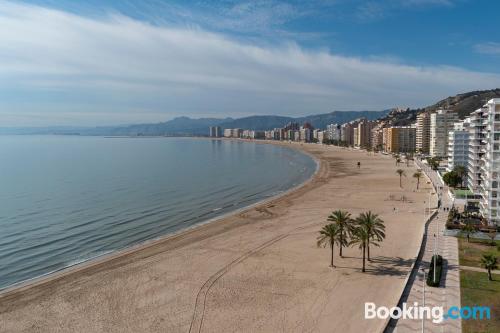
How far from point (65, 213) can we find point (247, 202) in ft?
79.0

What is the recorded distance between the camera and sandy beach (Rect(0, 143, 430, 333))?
868 inches

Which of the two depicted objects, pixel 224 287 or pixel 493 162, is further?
pixel 493 162

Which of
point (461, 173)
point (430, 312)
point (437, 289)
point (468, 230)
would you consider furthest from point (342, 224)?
point (461, 173)

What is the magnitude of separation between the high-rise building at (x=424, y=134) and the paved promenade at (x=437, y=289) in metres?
110

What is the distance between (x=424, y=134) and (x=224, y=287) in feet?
448

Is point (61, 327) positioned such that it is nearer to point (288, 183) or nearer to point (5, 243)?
point (5, 243)

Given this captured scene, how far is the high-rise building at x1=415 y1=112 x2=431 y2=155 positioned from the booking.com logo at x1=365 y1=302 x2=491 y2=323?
128425mm

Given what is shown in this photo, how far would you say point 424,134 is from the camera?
145500mm

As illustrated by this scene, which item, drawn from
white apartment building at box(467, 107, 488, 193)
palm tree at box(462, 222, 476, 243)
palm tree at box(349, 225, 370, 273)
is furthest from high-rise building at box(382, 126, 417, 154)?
palm tree at box(349, 225, 370, 273)

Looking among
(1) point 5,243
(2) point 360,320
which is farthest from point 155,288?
(1) point 5,243

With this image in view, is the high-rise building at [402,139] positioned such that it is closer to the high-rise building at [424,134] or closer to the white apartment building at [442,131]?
the high-rise building at [424,134]

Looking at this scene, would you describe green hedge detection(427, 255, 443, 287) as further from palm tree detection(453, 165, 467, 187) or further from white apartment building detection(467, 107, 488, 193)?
palm tree detection(453, 165, 467, 187)

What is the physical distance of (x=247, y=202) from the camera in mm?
58531

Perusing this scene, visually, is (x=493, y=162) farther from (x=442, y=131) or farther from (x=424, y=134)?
(x=424, y=134)
